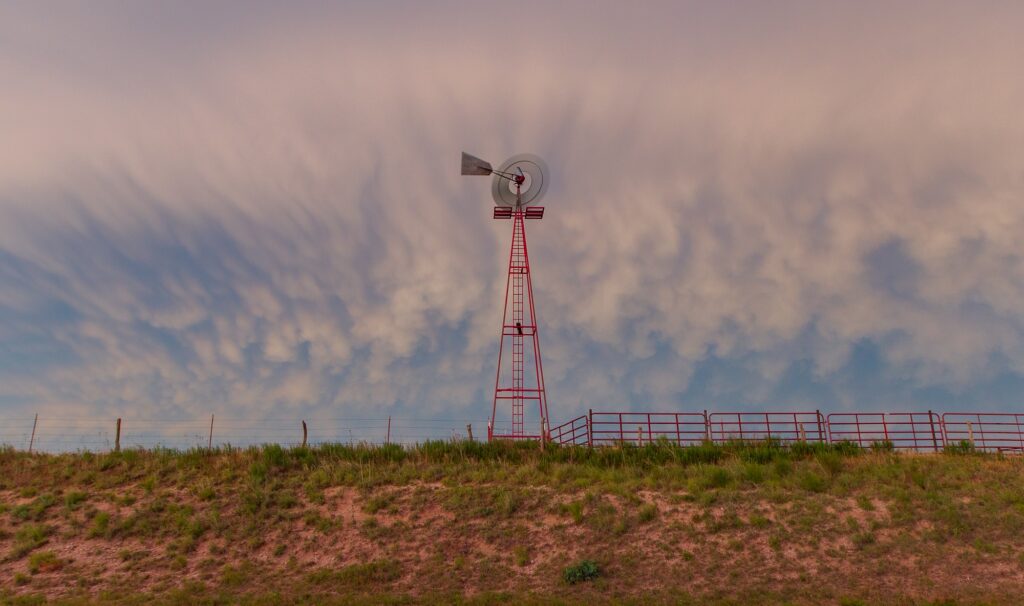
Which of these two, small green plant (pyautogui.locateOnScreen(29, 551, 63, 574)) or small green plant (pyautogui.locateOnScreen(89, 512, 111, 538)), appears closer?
small green plant (pyautogui.locateOnScreen(29, 551, 63, 574))

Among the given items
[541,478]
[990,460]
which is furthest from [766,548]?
[990,460]

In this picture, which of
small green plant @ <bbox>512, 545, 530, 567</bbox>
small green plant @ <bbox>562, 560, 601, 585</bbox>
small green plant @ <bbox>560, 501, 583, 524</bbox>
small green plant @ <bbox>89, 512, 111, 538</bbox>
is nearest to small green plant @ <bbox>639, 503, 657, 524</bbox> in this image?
small green plant @ <bbox>560, 501, 583, 524</bbox>

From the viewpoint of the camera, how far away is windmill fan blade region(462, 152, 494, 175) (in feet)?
129

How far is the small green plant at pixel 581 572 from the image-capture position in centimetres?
2022

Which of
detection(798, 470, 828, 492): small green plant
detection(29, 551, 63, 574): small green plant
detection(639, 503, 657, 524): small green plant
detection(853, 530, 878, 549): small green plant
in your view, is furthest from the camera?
detection(798, 470, 828, 492): small green plant

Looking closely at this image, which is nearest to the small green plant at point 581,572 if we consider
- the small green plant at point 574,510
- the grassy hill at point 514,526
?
the grassy hill at point 514,526

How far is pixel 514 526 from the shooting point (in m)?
23.5

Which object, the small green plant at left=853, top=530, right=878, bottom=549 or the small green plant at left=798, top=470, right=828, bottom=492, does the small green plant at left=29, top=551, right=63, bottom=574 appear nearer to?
the small green plant at left=853, top=530, right=878, bottom=549

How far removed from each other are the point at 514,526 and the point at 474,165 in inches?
874

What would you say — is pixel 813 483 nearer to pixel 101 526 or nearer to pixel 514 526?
pixel 514 526

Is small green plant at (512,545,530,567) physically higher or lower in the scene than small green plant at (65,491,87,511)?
lower

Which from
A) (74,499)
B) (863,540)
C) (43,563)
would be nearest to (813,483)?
(863,540)

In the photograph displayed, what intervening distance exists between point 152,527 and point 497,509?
39.8 feet

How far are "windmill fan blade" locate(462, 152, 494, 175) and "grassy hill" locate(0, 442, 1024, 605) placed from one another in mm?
16246
